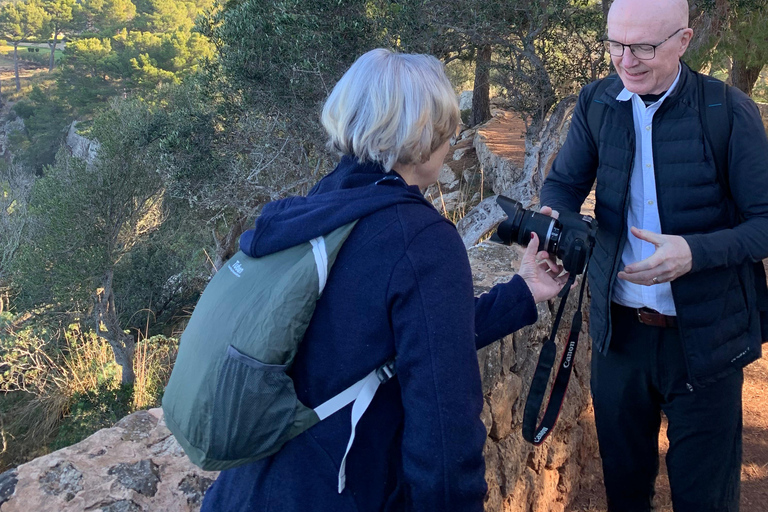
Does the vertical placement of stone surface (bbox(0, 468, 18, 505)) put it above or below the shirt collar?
below

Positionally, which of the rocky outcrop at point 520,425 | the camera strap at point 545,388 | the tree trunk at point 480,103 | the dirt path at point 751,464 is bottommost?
the tree trunk at point 480,103

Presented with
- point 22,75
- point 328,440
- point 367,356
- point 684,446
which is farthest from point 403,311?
point 22,75

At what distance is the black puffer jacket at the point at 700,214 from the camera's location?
4.82ft

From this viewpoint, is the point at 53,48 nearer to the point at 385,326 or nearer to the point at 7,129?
the point at 7,129

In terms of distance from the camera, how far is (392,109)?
979 mm

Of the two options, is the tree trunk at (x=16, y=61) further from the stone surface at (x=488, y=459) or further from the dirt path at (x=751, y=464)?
the dirt path at (x=751, y=464)

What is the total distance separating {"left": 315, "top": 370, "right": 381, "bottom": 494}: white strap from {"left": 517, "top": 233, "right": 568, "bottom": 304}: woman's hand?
0.56 meters

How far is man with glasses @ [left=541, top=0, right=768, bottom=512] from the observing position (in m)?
1.48

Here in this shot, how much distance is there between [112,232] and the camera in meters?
11.8

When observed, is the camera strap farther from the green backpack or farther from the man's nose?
the green backpack

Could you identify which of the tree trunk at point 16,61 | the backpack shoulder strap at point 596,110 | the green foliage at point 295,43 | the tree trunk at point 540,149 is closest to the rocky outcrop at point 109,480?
the backpack shoulder strap at point 596,110

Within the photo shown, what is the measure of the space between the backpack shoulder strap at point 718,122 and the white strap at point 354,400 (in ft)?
3.63

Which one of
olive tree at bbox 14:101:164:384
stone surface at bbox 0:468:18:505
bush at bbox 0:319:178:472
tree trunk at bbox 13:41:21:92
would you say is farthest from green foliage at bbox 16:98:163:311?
tree trunk at bbox 13:41:21:92

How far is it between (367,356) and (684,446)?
1194mm
